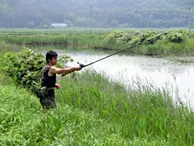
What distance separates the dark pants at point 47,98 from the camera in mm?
Result: 5793

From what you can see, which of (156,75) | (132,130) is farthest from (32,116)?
(156,75)

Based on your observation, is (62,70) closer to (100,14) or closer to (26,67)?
(26,67)

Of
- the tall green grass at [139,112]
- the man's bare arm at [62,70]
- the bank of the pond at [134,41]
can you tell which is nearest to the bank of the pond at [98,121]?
the tall green grass at [139,112]

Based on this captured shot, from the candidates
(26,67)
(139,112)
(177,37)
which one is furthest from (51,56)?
(177,37)

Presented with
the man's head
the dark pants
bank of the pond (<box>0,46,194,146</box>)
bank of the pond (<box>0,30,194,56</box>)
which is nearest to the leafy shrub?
bank of the pond (<box>0,46,194,146</box>)

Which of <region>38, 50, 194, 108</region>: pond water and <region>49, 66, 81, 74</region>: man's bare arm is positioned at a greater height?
<region>49, 66, 81, 74</region>: man's bare arm

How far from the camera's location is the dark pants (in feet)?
19.0

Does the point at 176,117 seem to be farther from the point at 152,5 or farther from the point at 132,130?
the point at 152,5

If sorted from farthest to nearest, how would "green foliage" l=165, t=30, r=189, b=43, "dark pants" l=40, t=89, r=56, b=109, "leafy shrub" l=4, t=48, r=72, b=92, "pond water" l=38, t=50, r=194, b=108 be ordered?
1. "green foliage" l=165, t=30, r=189, b=43
2. "pond water" l=38, t=50, r=194, b=108
3. "leafy shrub" l=4, t=48, r=72, b=92
4. "dark pants" l=40, t=89, r=56, b=109

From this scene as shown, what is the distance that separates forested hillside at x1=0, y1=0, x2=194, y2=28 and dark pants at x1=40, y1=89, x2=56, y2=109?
74.1 metres

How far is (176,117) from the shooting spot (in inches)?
230

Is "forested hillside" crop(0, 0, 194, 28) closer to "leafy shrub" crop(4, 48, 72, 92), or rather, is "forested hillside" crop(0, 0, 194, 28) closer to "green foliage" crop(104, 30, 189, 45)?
"green foliage" crop(104, 30, 189, 45)

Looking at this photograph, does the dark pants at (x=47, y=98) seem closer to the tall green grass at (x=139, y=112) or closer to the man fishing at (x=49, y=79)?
the man fishing at (x=49, y=79)

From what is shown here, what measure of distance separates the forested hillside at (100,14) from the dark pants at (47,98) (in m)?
74.1
